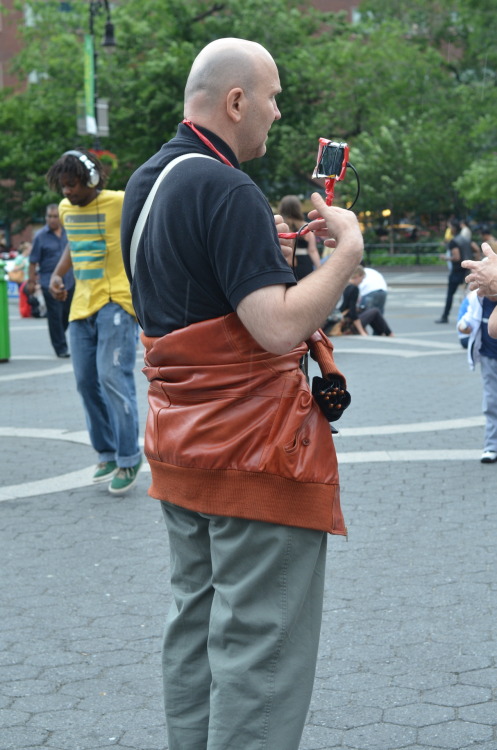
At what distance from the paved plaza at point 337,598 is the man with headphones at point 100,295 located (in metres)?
0.56

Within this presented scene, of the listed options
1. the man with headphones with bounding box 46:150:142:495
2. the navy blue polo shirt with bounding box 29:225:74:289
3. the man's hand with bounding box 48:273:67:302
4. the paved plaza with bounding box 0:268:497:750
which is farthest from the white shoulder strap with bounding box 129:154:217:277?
the navy blue polo shirt with bounding box 29:225:74:289

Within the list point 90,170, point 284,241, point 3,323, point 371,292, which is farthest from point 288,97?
point 284,241

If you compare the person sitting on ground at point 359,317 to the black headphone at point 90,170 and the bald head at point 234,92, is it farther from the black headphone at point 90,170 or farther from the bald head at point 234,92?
the bald head at point 234,92

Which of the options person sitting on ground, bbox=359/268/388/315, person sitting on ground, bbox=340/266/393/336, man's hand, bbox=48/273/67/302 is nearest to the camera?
man's hand, bbox=48/273/67/302

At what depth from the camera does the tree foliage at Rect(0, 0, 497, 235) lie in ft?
130

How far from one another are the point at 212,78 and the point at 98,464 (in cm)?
472

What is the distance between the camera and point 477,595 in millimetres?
4613

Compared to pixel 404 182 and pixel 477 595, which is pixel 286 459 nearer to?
pixel 477 595

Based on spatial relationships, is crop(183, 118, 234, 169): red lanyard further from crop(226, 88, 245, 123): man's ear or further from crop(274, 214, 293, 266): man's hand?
crop(274, 214, 293, 266): man's hand

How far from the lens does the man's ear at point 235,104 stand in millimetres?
2566

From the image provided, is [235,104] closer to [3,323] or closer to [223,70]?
[223,70]

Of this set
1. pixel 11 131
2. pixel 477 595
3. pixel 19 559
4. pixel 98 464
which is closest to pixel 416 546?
pixel 477 595

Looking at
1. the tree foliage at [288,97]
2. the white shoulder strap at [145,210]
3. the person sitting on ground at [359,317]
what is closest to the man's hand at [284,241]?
the white shoulder strap at [145,210]

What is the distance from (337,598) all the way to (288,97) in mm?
38880
